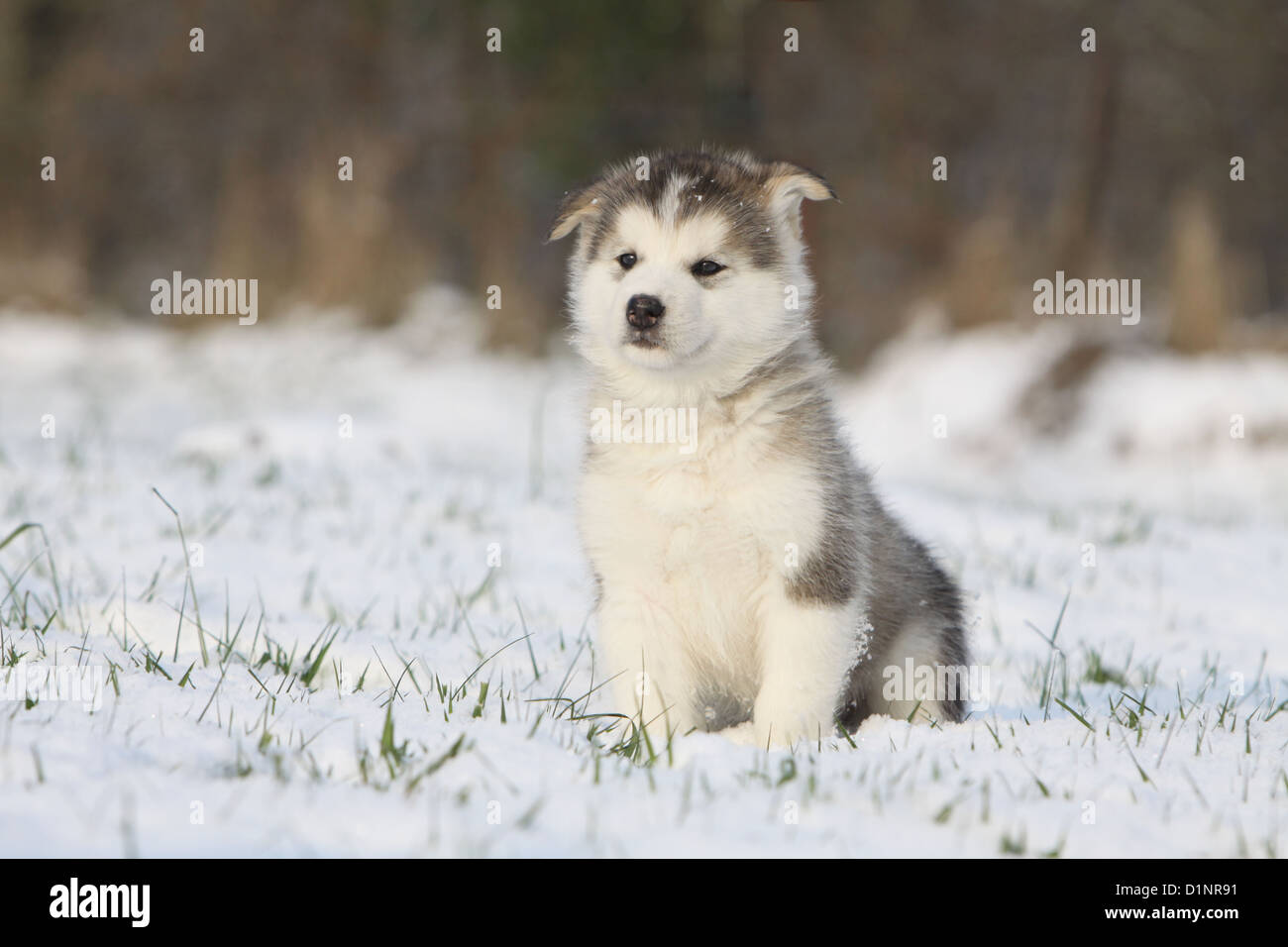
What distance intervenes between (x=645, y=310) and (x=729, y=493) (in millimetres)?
555

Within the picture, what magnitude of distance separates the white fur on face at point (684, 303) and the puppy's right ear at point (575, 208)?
171mm

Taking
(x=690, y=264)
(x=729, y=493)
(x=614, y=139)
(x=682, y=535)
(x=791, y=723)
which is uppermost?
(x=614, y=139)

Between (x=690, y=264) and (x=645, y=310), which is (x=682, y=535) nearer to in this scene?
→ (x=645, y=310)

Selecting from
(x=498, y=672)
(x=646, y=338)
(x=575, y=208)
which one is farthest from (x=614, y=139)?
(x=646, y=338)

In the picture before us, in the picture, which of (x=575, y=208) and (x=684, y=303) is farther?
(x=575, y=208)

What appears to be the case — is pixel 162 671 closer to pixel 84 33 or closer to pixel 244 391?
pixel 244 391

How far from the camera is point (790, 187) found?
383 cm

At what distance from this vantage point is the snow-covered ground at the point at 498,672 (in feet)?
7.85

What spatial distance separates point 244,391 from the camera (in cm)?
1220

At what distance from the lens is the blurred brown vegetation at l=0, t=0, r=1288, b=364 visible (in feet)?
46.8
